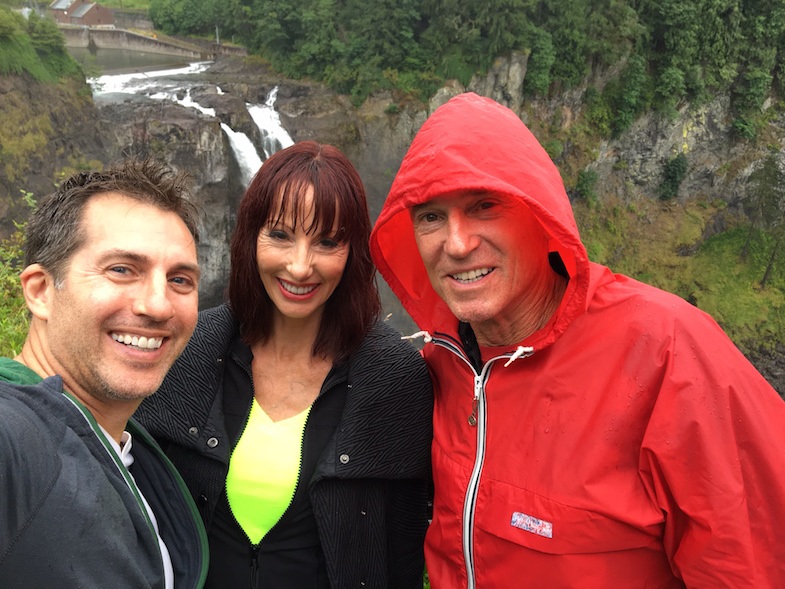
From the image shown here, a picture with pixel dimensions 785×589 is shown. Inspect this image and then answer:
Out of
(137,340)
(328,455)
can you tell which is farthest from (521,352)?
(137,340)

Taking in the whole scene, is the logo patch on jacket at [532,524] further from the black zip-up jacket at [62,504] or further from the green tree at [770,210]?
the green tree at [770,210]

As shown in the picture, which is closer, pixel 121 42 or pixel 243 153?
pixel 243 153

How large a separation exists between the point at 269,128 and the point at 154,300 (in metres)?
17.4

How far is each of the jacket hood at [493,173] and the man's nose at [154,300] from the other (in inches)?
31.4

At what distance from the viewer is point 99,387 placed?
1491 mm

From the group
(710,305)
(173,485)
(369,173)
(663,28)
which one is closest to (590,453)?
(173,485)

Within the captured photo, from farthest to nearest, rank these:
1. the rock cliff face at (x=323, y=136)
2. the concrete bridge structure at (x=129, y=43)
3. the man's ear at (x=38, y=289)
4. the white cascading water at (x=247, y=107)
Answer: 1. the concrete bridge structure at (x=129, y=43)
2. the white cascading water at (x=247, y=107)
3. the rock cliff face at (x=323, y=136)
4. the man's ear at (x=38, y=289)

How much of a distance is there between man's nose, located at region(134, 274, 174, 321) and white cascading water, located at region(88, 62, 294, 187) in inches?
571

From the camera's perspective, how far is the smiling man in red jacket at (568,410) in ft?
5.02

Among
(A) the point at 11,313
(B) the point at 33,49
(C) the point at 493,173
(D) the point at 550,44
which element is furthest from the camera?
(D) the point at 550,44

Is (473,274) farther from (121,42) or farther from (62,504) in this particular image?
(121,42)

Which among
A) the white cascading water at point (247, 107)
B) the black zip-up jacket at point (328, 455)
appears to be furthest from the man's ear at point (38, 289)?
the white cascading water at point (247, 107)

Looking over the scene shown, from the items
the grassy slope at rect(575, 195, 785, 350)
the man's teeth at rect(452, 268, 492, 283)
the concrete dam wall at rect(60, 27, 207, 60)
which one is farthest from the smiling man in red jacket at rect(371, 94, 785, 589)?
the concrete dam wall at rect(60, 27, 207, 60)

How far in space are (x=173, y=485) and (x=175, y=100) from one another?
58.3 feet
